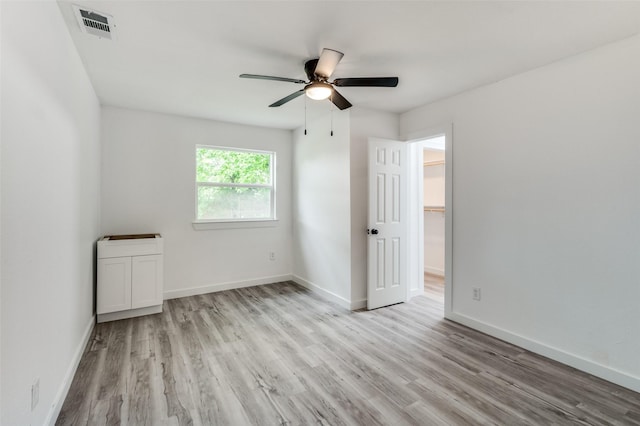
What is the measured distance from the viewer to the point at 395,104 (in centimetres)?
362

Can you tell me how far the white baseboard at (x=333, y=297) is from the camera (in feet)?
12.2

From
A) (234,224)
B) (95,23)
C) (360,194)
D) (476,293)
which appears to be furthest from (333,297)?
(95,23)

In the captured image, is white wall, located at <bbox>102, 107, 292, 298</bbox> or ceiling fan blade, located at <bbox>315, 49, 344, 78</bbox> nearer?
ceiling fan blade, located at <bbox>315, 49, 344, 78</bbox>

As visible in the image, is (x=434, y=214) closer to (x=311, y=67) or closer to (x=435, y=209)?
(x=435, y=209)

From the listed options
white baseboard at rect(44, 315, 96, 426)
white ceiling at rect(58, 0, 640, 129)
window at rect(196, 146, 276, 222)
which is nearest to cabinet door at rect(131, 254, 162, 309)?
white baseboard at rect(44, 315, 96, 426)

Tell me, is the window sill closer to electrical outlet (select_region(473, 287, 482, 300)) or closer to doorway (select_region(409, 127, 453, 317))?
doorway (select_region(409, 127, 453, 317))

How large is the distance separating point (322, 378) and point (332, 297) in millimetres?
1745

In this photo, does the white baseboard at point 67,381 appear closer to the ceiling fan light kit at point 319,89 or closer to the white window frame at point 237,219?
the white window frame at point 237,219

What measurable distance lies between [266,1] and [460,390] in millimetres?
2814

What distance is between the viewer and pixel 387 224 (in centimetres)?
379

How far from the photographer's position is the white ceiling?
1857 millimetres

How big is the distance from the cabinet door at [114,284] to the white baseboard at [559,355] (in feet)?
11.9

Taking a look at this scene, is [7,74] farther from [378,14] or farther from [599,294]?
[599,294]

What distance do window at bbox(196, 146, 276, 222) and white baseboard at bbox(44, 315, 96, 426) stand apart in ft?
6.45
